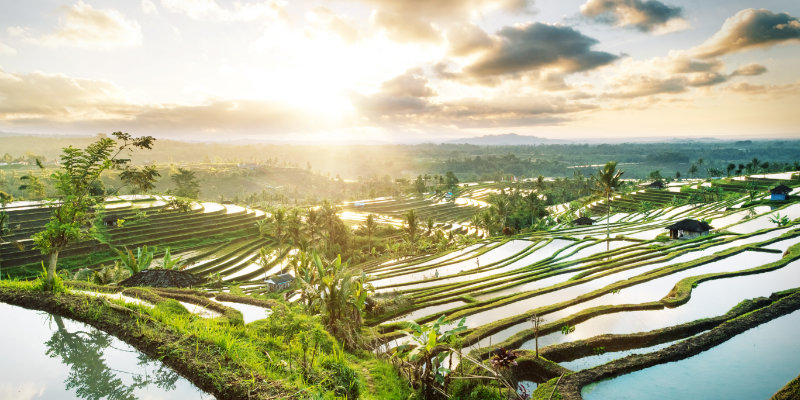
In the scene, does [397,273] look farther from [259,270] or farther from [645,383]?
[645,383]

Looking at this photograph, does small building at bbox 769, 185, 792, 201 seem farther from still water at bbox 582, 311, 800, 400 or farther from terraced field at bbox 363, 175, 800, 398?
still water at bbox 582, 311, 800, 400

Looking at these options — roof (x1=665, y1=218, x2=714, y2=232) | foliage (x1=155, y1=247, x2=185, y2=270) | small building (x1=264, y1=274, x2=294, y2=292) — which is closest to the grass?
foliage (x1=155, y1=247, x2=185, y2=270)

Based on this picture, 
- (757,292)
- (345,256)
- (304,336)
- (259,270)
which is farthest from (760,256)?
(259,270)

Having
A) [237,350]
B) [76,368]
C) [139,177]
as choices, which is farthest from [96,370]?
[139,177]

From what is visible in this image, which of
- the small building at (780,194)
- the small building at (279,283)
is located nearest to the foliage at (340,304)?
the small building at (279,283)

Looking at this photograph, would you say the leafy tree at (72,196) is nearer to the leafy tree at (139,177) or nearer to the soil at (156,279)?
the leafy tree at (139,177)

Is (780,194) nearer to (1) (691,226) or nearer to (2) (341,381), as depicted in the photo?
(1) (691,226)
